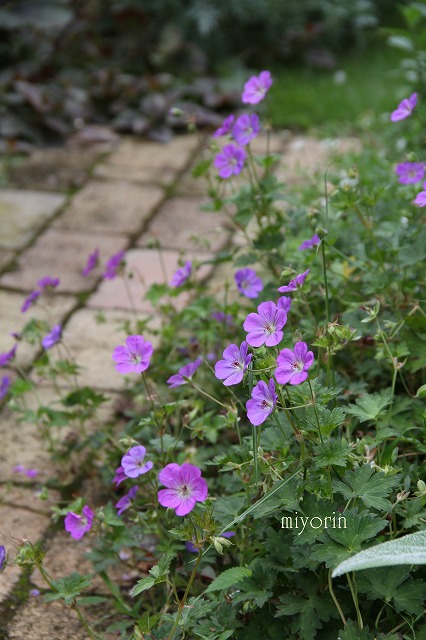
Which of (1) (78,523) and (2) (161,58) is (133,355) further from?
(2) (161,58)

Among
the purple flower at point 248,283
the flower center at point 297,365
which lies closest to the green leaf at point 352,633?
the flower center at point 297,365

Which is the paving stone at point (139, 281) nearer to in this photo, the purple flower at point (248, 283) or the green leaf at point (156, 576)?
the purple flower at point (248, 283)

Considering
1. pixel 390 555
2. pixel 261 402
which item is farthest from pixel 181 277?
pixel 390 555

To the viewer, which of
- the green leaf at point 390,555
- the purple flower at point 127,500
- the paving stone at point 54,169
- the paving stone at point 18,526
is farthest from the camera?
the paving stone at point 54,169

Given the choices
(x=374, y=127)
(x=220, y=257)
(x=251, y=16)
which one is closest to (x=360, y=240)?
(x=220, y=257)

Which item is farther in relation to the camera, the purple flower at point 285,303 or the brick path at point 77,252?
the brick path at point 77,252

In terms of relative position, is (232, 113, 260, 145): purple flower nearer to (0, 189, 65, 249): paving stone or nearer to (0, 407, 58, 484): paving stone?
(0, 407, 58, 484): paving stone
